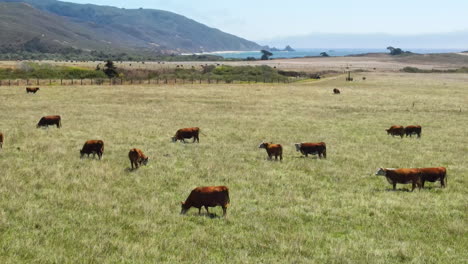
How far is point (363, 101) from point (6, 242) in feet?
143

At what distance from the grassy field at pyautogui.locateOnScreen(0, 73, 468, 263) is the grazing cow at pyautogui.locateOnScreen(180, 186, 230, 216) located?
1.09 feet

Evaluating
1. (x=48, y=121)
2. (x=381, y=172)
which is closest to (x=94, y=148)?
(x=48, y=121)

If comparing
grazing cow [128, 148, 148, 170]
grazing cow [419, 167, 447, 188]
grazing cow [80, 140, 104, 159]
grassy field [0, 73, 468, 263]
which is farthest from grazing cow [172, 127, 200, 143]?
grazing cow [419, 167, 447, 188]

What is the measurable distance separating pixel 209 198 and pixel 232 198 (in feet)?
5.75

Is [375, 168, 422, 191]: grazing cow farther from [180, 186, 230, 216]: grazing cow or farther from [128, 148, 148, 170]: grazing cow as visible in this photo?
[128, 148, 148, 170]: grazing cow

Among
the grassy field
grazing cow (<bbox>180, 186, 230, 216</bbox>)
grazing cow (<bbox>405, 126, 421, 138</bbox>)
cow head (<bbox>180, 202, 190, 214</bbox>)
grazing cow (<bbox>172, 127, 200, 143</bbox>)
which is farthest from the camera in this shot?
grazing cow (<bbox>405, 126, 421, 138</bbox>)

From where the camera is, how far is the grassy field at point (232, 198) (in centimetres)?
957

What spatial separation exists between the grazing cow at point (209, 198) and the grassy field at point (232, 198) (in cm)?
33

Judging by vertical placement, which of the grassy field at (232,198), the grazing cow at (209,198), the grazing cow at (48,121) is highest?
the grazing cow at (48,121)

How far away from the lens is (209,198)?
460 inches

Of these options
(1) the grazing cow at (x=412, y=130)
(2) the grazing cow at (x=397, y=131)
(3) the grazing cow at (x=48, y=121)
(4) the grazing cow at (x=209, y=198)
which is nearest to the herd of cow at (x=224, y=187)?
(4) the grazing cow at (x=209, y=198)

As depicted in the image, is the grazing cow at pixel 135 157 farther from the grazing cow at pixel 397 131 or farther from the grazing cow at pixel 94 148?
the grazing cow at pixel 397 131

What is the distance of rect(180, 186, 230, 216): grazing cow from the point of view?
458 inches

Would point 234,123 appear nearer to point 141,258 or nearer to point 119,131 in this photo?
point 119,131
